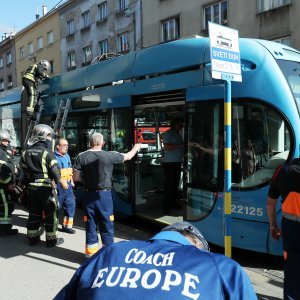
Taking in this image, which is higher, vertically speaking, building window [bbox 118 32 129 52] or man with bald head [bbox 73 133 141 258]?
building window [bbox 118 32 129 52]

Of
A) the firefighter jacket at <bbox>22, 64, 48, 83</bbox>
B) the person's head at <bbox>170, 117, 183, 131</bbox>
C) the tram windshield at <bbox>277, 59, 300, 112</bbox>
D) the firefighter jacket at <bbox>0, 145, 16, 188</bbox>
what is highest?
the firefighter jacket at <bbox>22, 64, 48, 83</bbox>

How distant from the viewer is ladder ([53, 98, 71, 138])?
8453mm

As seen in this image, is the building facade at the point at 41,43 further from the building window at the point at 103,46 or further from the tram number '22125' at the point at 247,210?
Answer: the tram number '22125' at the point at 247,210

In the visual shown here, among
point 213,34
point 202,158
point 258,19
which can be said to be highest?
point 258,19

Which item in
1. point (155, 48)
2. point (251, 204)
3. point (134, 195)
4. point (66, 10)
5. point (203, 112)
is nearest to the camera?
point (251, 204)

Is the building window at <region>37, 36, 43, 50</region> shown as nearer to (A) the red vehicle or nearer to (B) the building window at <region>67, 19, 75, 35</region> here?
(B) the building window at <region>67, 19, 75, 35</region>

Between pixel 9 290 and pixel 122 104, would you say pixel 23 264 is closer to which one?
pixel 9 290

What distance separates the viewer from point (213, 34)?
12.3 ft

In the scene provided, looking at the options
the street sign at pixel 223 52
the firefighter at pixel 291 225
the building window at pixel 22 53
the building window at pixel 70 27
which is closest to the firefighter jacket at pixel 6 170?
the street sign at pixel 223 52

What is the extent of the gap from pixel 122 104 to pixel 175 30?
16.4m

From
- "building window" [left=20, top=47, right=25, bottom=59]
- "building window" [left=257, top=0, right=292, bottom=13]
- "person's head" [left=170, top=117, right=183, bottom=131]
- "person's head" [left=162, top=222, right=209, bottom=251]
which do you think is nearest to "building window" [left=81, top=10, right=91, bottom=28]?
"building window" [left=20, top=47, right=25, bottom=59]

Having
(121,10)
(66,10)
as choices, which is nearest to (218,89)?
(121,10)

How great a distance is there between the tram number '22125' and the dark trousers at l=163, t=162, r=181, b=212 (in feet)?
6.39

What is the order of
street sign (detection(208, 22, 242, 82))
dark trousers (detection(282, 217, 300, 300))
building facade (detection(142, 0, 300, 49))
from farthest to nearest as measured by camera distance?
building facade (detection(142, 0, 300, 49)), street sign (detection(208, 22, 242, 82)), dark trousers (detection(282, 217, 300, 300))
